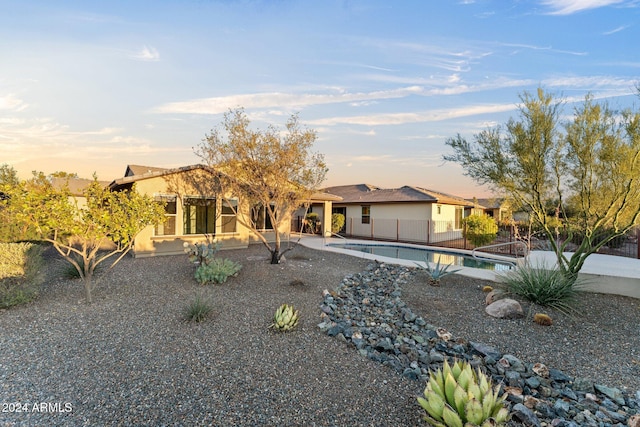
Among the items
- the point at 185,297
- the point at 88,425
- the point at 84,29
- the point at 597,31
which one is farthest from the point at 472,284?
the point at 84,29

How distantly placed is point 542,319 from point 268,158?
325 inches

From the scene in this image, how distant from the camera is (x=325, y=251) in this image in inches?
542

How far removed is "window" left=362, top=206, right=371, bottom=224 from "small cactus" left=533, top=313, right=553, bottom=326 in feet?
53.6

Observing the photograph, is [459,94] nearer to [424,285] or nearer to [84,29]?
[424,285]

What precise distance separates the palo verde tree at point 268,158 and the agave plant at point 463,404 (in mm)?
7832

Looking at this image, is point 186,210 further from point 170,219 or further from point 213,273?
point 213,273

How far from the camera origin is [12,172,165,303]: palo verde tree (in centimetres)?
554

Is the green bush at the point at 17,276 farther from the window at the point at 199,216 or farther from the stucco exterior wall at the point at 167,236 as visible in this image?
the window at the point at 199,216

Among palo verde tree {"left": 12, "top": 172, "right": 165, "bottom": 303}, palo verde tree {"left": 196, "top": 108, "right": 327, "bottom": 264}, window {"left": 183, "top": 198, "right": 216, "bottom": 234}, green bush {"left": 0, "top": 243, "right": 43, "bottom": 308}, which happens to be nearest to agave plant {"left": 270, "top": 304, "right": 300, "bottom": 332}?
palo verde tree {"left": 12, "top": 172, "right": 165, "bottom": 303}

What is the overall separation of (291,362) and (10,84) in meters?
11.8

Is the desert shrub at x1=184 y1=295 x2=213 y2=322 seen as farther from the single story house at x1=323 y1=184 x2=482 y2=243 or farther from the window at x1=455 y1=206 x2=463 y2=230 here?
the window at x1=455 y1=206 x2=463 y2=230

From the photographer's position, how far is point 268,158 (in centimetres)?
983

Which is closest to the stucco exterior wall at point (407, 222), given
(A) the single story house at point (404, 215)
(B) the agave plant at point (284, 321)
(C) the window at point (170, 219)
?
(A) the single story house at point (404, 215)

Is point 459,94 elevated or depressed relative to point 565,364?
elevated
